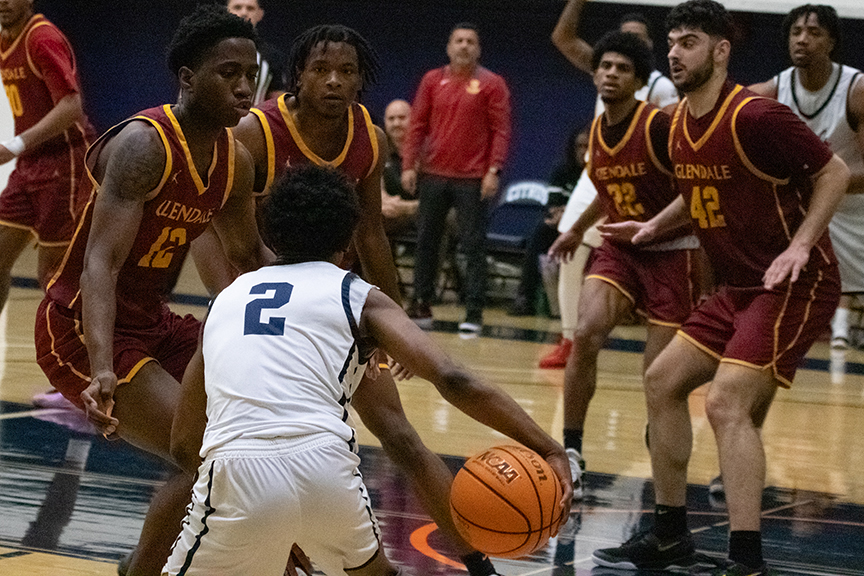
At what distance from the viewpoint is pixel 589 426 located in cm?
721

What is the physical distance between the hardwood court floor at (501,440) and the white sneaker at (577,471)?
58 millimetres

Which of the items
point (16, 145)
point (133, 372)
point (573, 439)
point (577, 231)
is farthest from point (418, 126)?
→ point (133, 372)

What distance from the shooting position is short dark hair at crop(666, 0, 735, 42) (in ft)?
15.8

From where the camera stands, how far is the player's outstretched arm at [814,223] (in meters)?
4.47

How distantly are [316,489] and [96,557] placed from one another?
1.56 metres

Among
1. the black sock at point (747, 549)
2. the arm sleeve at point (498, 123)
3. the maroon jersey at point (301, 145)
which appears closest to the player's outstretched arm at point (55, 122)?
the maroon jersey at point (301, 145)

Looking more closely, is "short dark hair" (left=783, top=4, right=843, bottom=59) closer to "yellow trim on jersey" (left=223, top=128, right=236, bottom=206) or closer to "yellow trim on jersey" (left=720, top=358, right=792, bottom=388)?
"yellow trim on jersey" (left=720, top=358, right=792, bottom=388)

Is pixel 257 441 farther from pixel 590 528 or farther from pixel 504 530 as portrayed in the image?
pixel 590 528

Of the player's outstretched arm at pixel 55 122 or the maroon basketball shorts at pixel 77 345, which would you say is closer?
the maroon basketball shorts at pixel 77 345

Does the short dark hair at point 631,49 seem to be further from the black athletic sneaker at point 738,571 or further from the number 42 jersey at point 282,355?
the number 42 jersey at point 282,355

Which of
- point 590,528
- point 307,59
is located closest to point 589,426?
point 590,528

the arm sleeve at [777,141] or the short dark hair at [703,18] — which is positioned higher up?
the short dark hair at [703,18]

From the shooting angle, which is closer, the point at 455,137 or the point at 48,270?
the point at 48,270

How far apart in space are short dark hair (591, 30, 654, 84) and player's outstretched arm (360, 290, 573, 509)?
2.98 m
